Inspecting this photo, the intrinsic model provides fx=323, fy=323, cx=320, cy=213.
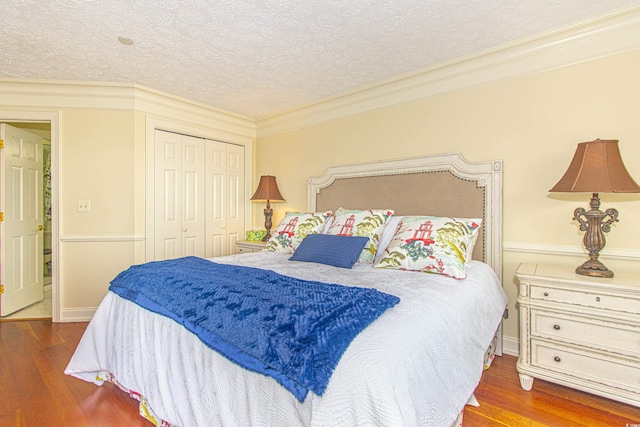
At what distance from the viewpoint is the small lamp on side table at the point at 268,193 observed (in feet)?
12.6

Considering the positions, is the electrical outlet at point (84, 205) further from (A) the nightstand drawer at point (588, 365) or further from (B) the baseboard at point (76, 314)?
(A) the nightstand drawer at point (588, 365)

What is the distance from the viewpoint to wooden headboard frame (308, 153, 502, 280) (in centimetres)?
248

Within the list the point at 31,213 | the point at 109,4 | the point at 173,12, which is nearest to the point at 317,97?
the point at 173,12

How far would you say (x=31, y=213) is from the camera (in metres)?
3.69

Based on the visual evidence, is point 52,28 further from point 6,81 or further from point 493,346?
point 493,346

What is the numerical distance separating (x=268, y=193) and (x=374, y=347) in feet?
9.79

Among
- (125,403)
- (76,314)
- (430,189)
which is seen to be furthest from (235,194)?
(125,403)

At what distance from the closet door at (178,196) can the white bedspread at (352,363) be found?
160 cm

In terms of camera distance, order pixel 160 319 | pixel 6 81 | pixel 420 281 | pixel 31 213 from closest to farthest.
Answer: pixel 160 319
pixel 420 281
pixel 6 81
pixel 31 213

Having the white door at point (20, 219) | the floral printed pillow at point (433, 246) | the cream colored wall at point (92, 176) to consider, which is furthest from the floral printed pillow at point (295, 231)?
the white door at point (20, 219)

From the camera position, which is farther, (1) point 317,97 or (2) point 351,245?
(1) point 317,97

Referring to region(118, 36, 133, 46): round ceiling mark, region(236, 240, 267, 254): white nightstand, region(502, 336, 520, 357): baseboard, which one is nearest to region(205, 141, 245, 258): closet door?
region(236, 240, 267, 254): white nightstand

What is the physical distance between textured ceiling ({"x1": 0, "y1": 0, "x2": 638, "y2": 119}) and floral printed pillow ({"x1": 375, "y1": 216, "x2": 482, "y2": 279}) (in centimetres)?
131

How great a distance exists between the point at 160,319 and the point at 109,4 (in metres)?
1.88
